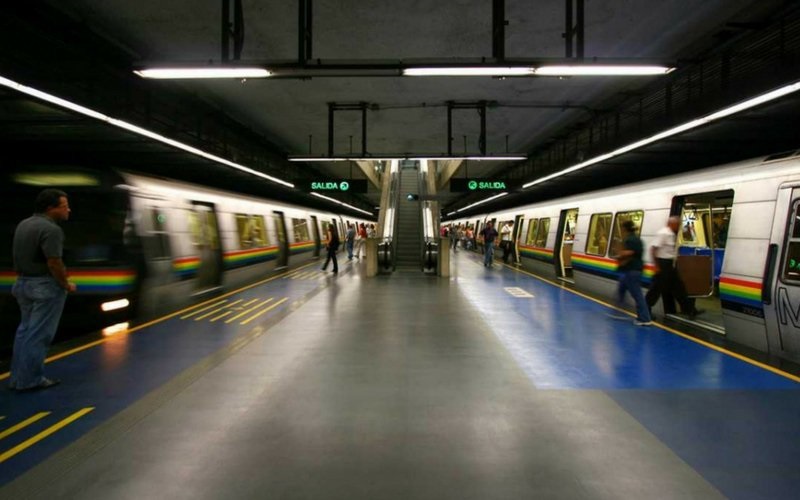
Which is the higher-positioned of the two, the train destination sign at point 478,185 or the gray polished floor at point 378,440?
the train destination sign at point 478,185

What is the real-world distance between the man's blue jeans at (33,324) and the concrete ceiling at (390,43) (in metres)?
2.56

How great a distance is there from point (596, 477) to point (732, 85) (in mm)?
5935

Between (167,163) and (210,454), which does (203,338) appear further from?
(167,163)

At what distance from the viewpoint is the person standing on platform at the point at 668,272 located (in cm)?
670

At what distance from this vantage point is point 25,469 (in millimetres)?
2762

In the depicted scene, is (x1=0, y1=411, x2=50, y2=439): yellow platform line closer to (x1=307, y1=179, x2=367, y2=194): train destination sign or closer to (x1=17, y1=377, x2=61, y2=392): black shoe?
(x1=17, y1=377, x2=61, y2=392): black shoe

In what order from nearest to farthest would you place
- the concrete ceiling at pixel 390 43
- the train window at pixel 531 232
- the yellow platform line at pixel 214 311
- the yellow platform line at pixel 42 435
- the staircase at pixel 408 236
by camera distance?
the yellow platform line at pixel 42 435 → the concrete ceiling at pixel 390 43 → the yellow platform line at pixel 214 311 → the train window at pixel 531 232 → the staircase at pixel 408 236

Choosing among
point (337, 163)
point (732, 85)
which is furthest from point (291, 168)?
point (732, 85)

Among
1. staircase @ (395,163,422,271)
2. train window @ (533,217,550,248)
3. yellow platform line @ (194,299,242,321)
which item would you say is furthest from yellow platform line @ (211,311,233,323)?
train window @ (533,217,550,248)

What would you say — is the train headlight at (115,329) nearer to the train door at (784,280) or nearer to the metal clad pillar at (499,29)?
the metal clad pillar at (499,29)

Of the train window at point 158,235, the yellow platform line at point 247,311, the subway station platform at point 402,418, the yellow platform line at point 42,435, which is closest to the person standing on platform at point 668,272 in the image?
the subway station platform at point 402,418

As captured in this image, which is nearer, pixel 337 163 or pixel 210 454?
pixel 210 454

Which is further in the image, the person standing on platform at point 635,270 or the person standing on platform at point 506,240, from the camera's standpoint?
the person standing on platform at point 506,240

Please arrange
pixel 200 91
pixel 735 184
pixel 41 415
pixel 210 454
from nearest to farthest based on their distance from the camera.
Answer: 1. pixel 210 454
2. pixel 41 415
3. pixel 735 184
4. pixel 200 91
